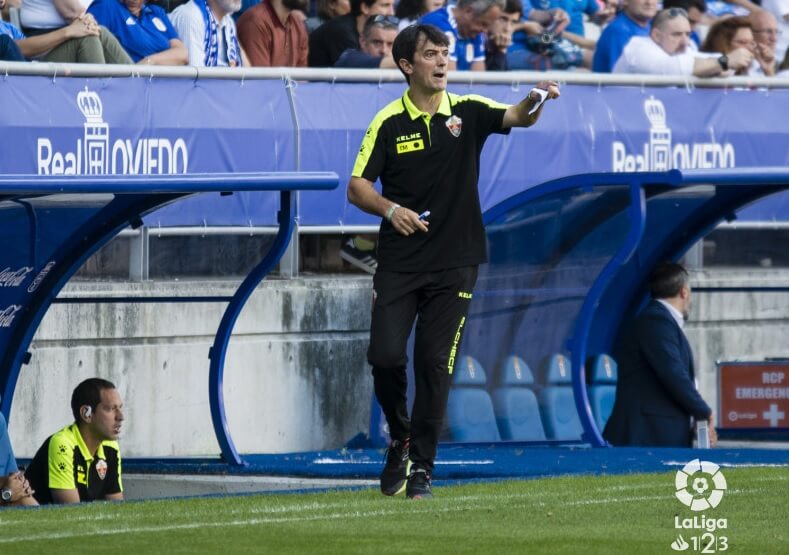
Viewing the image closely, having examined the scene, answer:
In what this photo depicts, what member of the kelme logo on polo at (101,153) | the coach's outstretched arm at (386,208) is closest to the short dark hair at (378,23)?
the kelme logo on polo at (101,153)

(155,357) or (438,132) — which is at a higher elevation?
(438,132)

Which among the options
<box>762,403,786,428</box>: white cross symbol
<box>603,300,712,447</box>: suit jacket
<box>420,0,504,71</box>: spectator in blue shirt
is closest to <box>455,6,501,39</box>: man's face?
<box>420,0,504,71</box>: spectator in blue shirt

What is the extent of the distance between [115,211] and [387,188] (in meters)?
2.36

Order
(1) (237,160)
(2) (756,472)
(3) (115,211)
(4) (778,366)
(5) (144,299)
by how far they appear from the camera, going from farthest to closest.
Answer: (4) (778,366) < (1) (237,160) < (5) (144,299) < (3) (115,211) < (2) (756,472)

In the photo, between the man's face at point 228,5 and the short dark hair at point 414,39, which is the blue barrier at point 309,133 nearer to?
the man's face at point 228,5

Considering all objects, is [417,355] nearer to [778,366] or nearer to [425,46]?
[425,46]

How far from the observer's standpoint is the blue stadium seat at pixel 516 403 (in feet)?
41.5

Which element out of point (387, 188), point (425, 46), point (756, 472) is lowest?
point (756, 472)

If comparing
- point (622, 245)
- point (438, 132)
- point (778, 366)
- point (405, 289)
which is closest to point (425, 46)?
point (438, 132)

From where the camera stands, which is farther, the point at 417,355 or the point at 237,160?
the point at 237,160

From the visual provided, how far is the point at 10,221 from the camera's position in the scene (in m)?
10.3

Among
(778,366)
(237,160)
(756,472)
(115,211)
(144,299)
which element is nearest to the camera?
(756,472)

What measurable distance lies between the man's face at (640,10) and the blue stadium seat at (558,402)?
13.7 ft

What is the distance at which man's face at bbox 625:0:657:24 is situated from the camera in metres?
15.8
